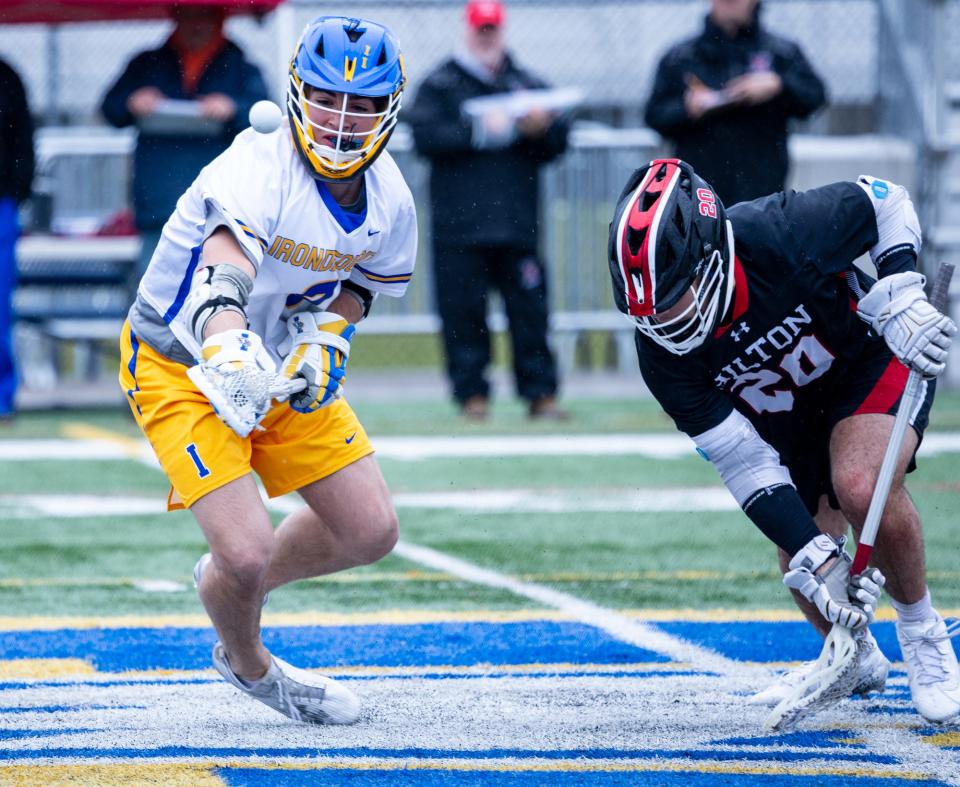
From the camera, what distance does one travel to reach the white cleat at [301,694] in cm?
425

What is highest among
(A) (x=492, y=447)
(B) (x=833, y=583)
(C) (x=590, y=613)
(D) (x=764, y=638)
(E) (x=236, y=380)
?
(E) (x=236, y=380)

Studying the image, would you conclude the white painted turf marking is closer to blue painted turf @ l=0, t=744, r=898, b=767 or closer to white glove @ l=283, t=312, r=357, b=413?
blue painted turf @ l=0, t=744, r=898, b=767

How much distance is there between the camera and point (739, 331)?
4.26 meters

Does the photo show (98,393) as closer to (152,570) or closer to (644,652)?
(152,570)

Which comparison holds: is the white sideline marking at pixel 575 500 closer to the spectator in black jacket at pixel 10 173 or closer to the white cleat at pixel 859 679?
the spectator in black jacket at pixel 10 173

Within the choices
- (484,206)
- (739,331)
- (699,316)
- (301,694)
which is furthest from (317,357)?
(484,206)

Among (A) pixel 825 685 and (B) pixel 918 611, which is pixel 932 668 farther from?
(A) pixel 825 685

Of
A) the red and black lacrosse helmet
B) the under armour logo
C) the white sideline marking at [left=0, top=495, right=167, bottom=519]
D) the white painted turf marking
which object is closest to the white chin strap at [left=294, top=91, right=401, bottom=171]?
the red and black lacrosse helmet

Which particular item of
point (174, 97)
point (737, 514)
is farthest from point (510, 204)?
point (737, 514)

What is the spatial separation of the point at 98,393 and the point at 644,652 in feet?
28.6

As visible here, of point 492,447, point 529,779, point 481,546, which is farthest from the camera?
point 492,447

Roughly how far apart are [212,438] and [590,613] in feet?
5.82

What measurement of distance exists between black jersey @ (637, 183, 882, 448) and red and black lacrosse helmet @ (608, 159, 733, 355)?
0.42 feet

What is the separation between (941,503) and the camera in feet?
24.9
